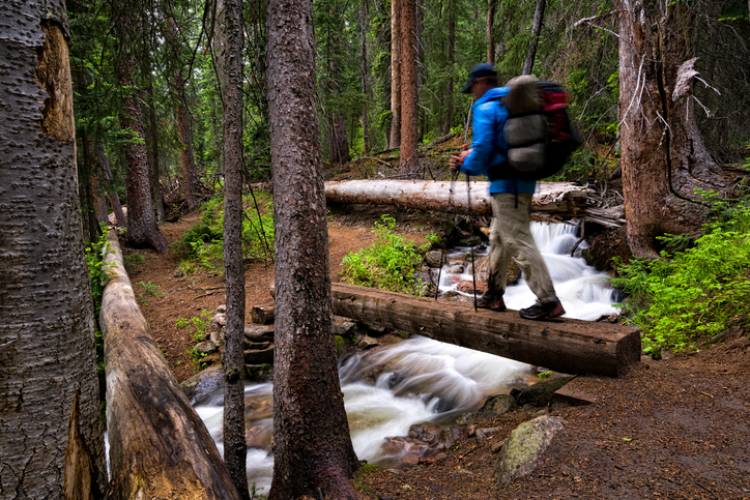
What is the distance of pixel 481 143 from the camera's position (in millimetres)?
4344

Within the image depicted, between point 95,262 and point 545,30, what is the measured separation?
437 inches

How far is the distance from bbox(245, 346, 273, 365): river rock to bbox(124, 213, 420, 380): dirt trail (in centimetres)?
87

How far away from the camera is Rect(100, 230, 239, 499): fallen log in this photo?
229cm

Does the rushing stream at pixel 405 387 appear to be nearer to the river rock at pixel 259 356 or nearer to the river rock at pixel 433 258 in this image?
the river rock at pixel 259 356

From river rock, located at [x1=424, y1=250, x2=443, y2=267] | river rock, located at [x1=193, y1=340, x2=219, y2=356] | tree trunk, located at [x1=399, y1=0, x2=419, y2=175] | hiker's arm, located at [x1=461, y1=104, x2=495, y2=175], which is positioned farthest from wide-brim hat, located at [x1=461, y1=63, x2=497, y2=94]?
tree trunk, located at [x1=399, y1=0, x2=419, y2=175]

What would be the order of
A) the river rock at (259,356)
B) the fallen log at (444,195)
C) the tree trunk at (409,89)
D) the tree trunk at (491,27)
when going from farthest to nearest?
the tree trunk at (491,27)
the tree trunk at (409,89)
the fallen log at (444,195)
the river rock at (259,356)

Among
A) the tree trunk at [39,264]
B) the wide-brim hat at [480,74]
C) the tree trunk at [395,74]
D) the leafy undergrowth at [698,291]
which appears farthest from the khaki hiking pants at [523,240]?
the tree trunk at [395,74]

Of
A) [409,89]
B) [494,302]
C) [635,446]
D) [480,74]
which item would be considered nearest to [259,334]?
[494,302]

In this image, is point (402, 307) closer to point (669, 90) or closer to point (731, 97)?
point (669, 90)

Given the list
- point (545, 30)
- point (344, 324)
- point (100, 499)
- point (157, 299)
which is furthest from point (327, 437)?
point (545, 30)

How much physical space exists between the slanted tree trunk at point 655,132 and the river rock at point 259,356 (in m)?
6.48

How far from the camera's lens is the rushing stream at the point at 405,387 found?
566cm

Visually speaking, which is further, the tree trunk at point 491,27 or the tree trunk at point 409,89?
the tree trunk at point 491,27

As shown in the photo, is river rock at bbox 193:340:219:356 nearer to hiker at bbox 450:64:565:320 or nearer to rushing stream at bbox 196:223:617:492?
rushing stream at bbox 196:223:617:492
